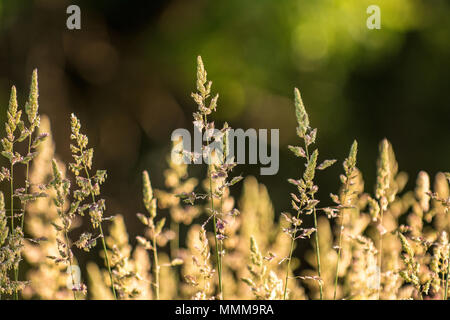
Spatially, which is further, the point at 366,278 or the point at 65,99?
the point at 65,99

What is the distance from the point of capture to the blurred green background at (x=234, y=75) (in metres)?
4.92

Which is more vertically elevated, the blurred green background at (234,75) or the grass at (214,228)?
the blurred green background at (234,75)

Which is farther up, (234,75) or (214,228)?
(234,75)

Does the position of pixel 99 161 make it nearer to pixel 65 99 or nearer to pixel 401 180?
pixel 65 99

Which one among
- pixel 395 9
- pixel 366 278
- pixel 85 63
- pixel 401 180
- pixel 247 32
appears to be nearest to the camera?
pixel 366 278

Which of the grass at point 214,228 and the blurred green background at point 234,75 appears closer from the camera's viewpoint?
the grass at point 214,228

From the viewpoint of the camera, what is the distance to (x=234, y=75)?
16.5 feet

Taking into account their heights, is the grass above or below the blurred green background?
below

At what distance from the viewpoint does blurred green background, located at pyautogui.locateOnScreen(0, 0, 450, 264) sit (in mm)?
4918

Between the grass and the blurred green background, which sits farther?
the blurred green background

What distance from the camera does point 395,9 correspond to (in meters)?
4.68

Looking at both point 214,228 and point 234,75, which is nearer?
point 214,228

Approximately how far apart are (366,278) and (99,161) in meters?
3.97
